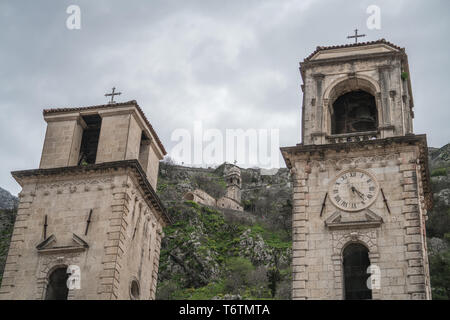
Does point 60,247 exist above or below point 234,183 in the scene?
below

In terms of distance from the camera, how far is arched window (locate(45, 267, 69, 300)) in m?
27.0

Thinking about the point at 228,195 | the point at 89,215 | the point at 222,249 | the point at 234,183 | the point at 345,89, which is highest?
the point at 234,183

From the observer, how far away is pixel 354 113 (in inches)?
1222

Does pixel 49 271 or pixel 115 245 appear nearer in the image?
pixel 115 245

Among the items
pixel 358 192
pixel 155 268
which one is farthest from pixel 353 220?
pixel 155 268

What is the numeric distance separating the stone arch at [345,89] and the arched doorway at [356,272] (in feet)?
17.3

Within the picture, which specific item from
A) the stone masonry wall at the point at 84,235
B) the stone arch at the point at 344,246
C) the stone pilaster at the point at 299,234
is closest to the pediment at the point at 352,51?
the stone pilaster at the point at 299,234

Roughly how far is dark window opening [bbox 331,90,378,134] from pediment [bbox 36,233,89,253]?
11.0 m

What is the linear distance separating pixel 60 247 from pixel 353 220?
10686 millimetres

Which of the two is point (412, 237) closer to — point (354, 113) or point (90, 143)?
point (354, 113)

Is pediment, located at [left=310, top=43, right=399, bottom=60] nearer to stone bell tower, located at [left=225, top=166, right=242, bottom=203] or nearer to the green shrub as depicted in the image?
the green shrub

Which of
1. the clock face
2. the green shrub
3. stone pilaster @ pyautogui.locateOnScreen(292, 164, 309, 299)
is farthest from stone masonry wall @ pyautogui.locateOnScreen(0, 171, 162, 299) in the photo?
the green shrub

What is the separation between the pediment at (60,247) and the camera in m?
27.2
